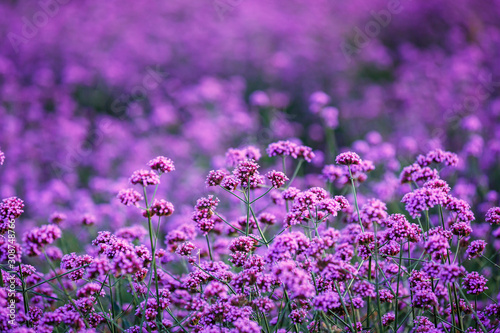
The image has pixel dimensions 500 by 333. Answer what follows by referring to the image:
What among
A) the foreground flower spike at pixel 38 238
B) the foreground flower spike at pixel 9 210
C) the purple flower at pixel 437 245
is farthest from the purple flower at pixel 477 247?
the foreground flower spike at pixel 9 210

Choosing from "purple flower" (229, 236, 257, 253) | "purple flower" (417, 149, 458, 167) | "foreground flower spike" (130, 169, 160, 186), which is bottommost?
"purple flower" (229, 236, 257, 253)

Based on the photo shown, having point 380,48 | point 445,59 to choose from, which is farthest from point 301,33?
point 445,59

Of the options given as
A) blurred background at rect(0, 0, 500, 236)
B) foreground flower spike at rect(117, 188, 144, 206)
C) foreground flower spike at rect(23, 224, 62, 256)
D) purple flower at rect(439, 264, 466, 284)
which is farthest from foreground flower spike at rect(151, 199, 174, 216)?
blurred background at rect(0, 0, 500, 236)

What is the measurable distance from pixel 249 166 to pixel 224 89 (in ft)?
19.5

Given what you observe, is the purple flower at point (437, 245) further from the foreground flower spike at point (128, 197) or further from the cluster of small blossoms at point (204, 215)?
the foreground flower spike at point (128, 197)

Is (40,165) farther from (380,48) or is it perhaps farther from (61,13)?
(380,48)

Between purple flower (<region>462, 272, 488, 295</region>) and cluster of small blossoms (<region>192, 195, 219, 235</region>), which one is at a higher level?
cluster of small blossoms (<region>192, 195, 219, 235</region>)

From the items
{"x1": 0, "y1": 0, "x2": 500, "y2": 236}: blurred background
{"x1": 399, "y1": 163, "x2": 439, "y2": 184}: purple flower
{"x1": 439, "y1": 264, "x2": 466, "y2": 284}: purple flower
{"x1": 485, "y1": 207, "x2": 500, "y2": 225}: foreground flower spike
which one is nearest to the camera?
{"x1": 439, "y1": 264, "x2": 466, "y2": 284}: purple flower

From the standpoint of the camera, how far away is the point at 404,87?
8.27 m

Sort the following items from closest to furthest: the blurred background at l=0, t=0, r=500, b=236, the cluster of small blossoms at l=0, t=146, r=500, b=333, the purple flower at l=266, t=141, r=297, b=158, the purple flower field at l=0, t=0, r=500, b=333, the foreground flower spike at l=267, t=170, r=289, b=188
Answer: the cluster of small blossoms at l=0, t=146, r=500, b=333 → the purple flower field at l=0, t=0, r=500, b=333 → the foreground flower spike at l=267, t=170, r=289, b=188 → the purple flower at l=266, t=141, r=297, b=158 → the blurred background at l=0, t=0, r=500, b=236

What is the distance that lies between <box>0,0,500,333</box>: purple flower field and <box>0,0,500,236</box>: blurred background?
0.18ft

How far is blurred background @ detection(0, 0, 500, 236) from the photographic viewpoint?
6570 millimetres

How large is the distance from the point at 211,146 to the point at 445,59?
5812 mm

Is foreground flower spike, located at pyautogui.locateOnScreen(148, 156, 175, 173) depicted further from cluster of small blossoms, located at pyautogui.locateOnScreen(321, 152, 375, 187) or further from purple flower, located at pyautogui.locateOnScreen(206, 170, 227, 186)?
cluster of small blossoms, located at pyautogui.locateOnScreen(321, 152, 375, 187)
